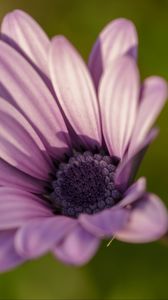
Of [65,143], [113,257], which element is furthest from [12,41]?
[113,257]

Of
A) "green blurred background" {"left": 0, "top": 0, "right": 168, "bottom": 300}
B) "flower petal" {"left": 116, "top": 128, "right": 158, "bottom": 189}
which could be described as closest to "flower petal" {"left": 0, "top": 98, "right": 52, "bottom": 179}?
"flower petal" {"left": 116, "top": 128, "right": 158, "bottom": 189}

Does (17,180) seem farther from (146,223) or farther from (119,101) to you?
(146,223)

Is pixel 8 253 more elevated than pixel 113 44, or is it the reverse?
pixel 113 44

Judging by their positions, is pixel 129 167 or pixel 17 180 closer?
pixel 129 167

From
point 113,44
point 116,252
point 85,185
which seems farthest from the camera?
point 116,252

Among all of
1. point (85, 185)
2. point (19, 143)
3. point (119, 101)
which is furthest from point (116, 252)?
point (119, 101)

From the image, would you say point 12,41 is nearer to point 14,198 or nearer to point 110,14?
point 14,198

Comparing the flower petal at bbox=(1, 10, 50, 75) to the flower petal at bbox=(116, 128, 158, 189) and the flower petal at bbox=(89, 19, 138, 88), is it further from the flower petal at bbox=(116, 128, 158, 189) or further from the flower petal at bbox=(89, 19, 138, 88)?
the flower petal at bbox=(116, 128, 158, 189)

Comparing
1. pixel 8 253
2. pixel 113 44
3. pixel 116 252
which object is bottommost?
pixel 116 252
